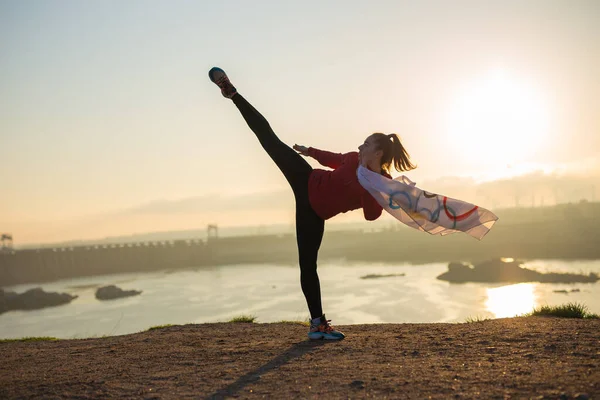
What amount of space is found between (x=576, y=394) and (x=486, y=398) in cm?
44

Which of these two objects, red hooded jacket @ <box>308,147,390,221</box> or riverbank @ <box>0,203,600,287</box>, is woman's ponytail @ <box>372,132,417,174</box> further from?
riverbank @ <box>0,203,600,287</box>

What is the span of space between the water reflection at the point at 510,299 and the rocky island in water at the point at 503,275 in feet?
8.02

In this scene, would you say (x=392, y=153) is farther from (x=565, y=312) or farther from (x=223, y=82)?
(x=565, y=312)

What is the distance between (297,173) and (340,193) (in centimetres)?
43

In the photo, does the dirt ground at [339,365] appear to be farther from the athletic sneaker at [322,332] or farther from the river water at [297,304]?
the river water at [297,304]

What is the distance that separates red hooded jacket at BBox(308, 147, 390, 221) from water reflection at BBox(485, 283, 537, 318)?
3319cm

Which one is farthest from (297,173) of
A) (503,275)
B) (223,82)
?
(503,275)

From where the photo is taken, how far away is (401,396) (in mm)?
2645

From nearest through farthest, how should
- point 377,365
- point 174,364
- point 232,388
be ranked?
point 232,388, point 377,365, point 174,364

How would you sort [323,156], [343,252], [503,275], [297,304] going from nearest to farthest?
[323,156] → [297,304] → [503,275] → [343,252]

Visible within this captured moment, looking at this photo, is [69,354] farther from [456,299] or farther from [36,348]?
[456,299]

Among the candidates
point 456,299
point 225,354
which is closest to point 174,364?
point 225,354

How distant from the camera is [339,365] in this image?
3375mm

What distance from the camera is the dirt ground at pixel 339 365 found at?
2.79 meters
